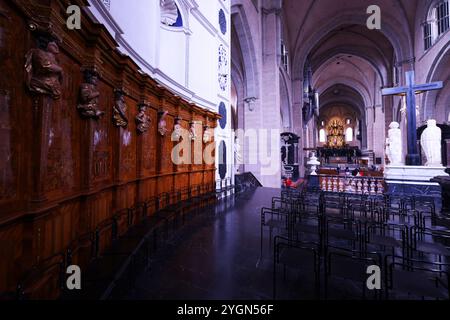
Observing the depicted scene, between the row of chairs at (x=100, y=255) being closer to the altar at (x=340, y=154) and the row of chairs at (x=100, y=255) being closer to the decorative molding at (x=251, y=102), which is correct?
the decorative molding at (x=251, y=102)

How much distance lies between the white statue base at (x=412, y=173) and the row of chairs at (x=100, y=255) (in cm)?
747

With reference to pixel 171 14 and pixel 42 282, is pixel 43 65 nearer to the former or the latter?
pixel 42 282

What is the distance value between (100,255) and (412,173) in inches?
357

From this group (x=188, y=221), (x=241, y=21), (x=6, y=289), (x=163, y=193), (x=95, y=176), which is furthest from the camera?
(x=241, y=21)

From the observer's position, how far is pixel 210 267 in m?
2.82

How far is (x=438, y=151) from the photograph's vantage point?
7.00 metres

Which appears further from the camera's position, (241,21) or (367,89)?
(367,89)

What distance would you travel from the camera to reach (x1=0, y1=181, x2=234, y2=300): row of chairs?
1846mm

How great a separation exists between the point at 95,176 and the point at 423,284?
12.6ft

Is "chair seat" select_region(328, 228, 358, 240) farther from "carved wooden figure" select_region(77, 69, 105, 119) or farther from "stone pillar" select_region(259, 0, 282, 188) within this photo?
"stone pillar" select_region(259, 0, 282, 188)

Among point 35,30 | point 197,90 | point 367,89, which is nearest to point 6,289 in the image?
point 35,30

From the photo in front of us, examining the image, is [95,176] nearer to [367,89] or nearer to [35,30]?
[35,30]

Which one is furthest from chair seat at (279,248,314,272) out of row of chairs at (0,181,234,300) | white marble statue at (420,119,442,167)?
white marble statue at (420,119,442,167)

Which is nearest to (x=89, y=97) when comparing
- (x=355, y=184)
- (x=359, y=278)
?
(x=359, y=278)
